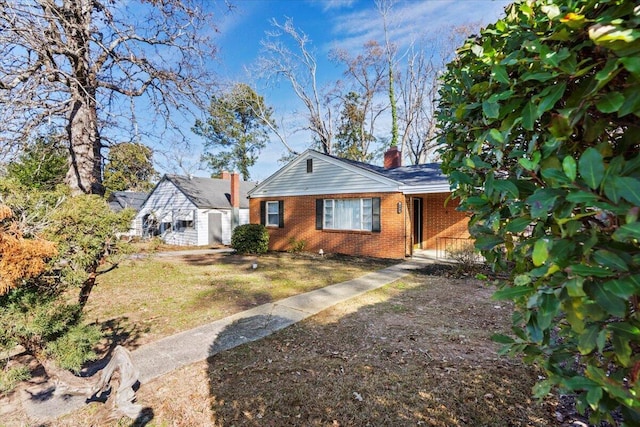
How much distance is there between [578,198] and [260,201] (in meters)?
15.1

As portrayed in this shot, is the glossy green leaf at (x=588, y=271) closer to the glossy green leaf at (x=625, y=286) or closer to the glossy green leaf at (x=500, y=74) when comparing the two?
the glossy green leaf at (x=625, y=286)

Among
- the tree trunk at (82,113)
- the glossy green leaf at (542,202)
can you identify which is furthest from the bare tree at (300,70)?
the glossy green leaf at (542,202)

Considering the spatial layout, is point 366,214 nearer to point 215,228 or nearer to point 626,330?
point 626,330

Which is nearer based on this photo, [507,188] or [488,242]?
[507,188]

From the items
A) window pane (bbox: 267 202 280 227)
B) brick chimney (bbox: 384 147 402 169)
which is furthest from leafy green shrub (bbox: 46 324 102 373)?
brick chimney (bbox: 384 147 402 169)

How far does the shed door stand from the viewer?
19.1m

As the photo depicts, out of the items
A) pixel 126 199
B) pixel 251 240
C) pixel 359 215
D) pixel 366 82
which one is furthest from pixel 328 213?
pixel 126 199

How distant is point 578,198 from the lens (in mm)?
833

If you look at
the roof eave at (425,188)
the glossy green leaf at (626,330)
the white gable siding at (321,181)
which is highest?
the white gable siding at (321,181)

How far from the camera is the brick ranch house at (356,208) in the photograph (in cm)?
1119

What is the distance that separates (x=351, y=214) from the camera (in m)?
12.4

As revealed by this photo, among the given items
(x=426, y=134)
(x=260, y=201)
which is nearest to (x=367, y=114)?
(x=426, y=134)

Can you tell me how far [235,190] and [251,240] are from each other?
723 centimetres

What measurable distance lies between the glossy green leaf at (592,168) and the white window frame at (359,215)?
10897 millimetres
